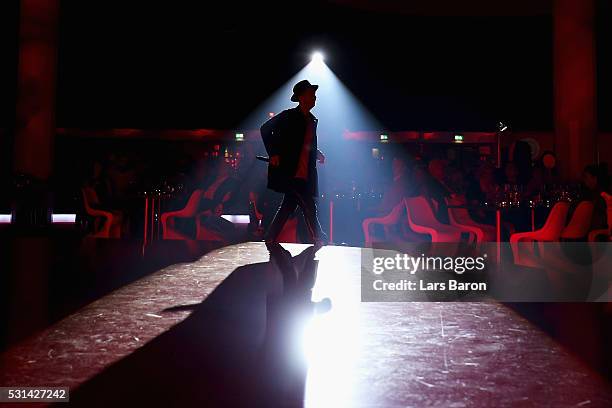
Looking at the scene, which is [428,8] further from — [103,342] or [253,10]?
[103,342]

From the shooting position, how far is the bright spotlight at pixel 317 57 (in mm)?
13234

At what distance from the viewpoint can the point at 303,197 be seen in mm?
4035

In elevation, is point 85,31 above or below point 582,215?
above

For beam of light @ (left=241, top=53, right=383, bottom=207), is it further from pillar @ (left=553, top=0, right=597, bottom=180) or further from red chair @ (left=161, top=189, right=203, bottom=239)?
red chair @ (left=161, top=189, right=203, bottom=239)

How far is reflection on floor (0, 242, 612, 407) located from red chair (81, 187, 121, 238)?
12.7 ft

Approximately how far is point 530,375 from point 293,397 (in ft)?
3.07

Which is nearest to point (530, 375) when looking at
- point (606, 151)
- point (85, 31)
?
point (85, 31)

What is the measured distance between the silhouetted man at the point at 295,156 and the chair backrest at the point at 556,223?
1997mm

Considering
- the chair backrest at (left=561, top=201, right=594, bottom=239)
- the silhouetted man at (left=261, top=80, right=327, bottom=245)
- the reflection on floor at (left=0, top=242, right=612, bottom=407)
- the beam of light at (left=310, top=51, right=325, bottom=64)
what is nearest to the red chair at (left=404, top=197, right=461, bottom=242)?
the chair backrest at (left=561, top=201, right=594, bottom=239)

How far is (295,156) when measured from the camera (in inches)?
157

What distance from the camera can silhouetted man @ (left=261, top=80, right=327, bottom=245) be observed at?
3977 mm

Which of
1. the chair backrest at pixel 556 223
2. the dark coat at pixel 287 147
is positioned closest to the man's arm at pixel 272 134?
the dark coat at pixel 287 147

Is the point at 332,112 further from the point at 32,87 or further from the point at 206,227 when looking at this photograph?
the point at 206,227

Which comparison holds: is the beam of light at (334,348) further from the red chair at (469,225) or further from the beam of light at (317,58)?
the beam of light at (317,58)
